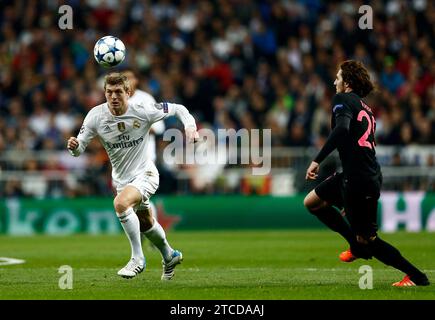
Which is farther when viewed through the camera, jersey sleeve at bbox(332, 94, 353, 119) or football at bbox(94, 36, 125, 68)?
football at bbox(94, 36, 125, 68)

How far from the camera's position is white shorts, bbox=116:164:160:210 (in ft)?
33.6

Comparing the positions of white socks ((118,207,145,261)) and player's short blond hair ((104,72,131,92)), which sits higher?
player's short blond hair ((104,72,131,92))

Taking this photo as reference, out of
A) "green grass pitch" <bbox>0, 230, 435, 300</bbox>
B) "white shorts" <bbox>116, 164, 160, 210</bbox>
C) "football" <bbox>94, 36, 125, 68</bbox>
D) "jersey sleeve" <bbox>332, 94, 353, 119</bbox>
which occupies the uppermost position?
"football" <bbox>94, 36, 125, 68</bbox>

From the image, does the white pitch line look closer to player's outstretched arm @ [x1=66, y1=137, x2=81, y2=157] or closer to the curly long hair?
player's outstretched arm @ [x1=66, y1=137, x2=81, y2=157]

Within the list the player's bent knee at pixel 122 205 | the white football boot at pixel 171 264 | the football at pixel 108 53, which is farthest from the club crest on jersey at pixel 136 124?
the football at pixel 108 53

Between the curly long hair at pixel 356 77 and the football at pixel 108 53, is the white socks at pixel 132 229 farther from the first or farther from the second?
the curly long hair at pixel 356 77

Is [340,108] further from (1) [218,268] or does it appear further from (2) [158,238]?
(1) [218,268]

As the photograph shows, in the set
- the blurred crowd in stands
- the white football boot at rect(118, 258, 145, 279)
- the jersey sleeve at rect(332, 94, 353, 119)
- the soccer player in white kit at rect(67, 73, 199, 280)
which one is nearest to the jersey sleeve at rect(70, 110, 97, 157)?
the soccer player in white kit at rect(67, 73, 199, 280)

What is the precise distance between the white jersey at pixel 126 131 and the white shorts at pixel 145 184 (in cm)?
5

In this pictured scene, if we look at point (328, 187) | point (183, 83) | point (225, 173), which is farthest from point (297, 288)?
point (183, 83)

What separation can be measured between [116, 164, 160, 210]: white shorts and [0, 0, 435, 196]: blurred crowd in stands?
32.6 feet

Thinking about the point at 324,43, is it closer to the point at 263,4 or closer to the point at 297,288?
the point at 263,4

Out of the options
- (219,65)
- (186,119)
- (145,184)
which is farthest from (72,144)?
(219,65)

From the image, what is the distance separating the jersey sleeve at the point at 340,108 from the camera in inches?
366
